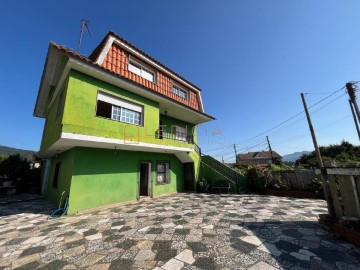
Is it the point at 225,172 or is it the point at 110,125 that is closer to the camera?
the point at 110,125

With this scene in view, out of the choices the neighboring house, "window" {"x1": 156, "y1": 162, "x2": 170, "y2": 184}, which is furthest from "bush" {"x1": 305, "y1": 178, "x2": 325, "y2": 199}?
the neighboring house

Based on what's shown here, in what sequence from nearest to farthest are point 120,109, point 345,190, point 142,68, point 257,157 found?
point 345,190 → point 120,109 → point 142,68 → point 257,157

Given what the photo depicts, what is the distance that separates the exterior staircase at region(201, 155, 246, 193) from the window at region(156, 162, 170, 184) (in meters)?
3.76

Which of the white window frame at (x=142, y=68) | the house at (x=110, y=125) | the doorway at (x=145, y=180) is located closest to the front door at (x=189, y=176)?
the house at (x=110, y=125)

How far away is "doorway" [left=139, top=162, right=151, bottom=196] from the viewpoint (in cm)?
1157

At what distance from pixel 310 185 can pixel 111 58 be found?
14.5 m

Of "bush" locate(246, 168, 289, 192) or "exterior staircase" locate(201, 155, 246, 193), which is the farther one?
"exterior staircase" locate(201, 155, 246, 193)

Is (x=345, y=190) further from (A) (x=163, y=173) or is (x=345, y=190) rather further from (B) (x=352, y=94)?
(A) (x=163, y=173)

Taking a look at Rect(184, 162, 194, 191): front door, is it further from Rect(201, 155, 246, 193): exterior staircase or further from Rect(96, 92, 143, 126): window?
Rect(96, 92, 143, 126): window

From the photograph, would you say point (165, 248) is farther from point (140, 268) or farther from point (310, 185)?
point (310, 185)

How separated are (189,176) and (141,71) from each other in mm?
9196

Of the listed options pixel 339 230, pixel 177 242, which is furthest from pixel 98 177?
pixel 339 230

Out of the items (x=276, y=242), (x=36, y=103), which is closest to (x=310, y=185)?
(x=276, y=242)

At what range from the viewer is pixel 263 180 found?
39.1 ft
